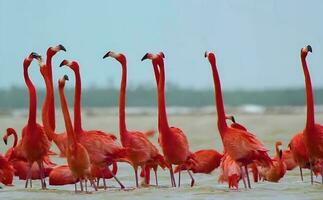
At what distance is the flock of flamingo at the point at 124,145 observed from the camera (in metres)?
9.74

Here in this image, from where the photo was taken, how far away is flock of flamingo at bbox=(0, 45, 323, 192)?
9.74 meters

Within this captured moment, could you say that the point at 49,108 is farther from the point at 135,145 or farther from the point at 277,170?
the point at 277,170

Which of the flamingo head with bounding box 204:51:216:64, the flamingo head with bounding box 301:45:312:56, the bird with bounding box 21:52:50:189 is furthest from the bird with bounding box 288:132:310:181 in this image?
the bird with bounding box 21:52:50:189

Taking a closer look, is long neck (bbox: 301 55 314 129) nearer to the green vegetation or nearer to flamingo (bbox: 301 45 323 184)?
flamingo (bbox: 301 45 323 184)

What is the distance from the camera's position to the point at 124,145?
1032 centimetres

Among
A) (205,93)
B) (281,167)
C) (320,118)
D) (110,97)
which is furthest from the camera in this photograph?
(205,93)

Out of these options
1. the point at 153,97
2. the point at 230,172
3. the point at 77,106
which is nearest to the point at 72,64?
the point at 77,106

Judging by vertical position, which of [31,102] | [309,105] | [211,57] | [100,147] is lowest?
[100,147]

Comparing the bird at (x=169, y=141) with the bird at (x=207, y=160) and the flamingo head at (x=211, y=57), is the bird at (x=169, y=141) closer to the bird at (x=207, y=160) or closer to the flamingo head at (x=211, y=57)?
the flamingo head at (x=211, y=57)

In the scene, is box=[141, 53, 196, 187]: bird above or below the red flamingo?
above

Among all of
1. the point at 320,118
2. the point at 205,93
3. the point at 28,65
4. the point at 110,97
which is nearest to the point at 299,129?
the point at 320,118

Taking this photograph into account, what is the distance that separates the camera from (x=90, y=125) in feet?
81.8

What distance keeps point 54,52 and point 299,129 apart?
35.1ft

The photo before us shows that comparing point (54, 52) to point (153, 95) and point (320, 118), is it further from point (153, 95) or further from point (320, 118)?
point (153, 95)
